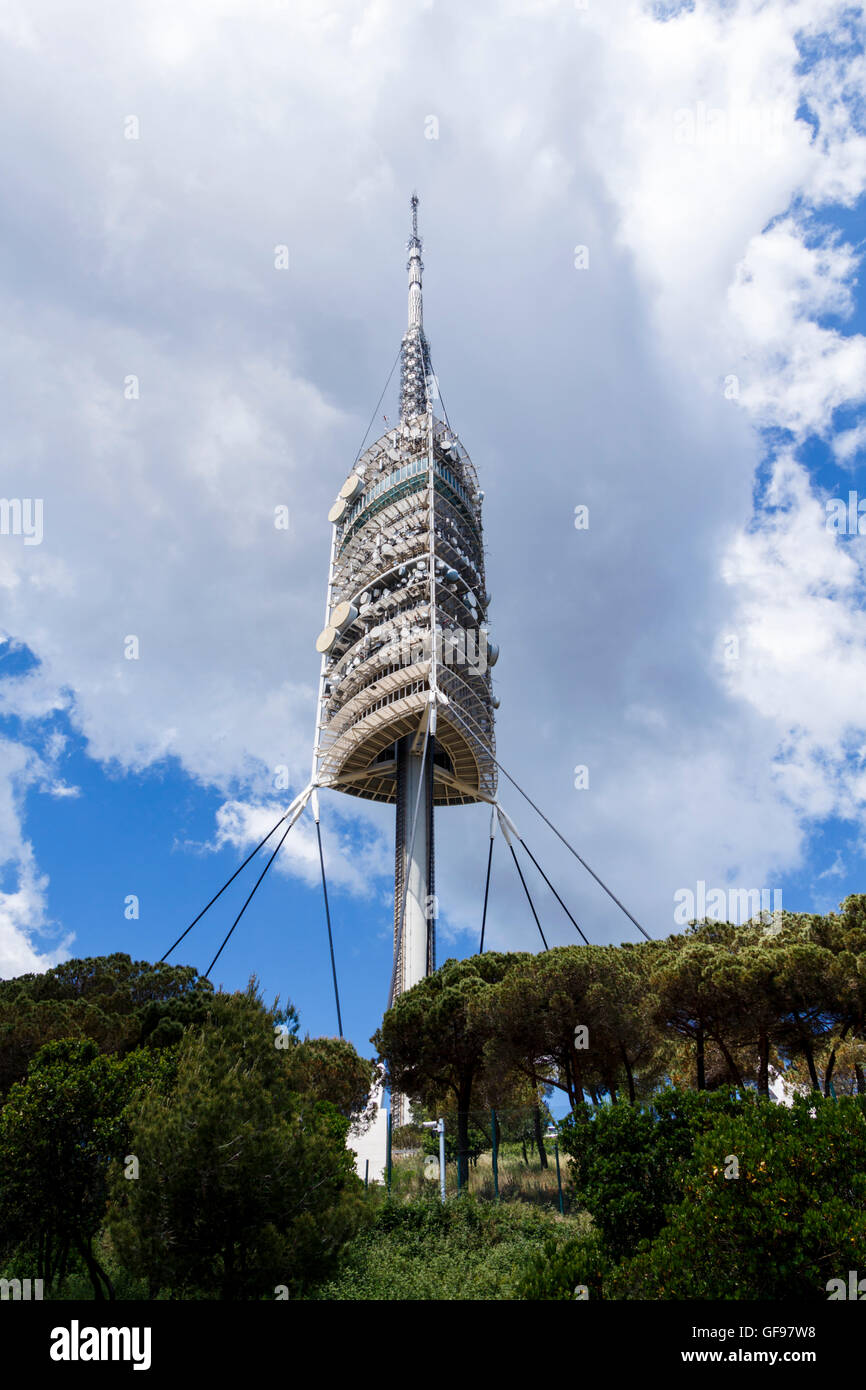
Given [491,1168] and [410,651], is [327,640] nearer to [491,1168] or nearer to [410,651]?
[410,651]

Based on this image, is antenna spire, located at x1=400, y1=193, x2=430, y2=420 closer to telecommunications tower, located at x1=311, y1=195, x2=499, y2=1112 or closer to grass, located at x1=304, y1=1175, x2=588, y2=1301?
telecommunications tower, located at x1=311, y1=195, x2=499, y2=1112

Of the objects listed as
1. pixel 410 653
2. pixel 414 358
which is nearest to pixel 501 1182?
pixel 410 653

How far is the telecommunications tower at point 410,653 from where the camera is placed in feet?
167

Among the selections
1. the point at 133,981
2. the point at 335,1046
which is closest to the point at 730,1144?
the point at 133,981

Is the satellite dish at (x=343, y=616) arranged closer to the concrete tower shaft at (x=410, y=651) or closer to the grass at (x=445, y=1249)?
the concrete tower shaft at (x=410, y=651)

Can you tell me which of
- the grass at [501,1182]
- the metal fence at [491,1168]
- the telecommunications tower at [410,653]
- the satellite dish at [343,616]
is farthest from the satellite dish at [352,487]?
the grass at [501,1182]

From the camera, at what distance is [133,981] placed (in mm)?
30125

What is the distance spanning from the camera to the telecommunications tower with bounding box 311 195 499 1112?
50781 mm

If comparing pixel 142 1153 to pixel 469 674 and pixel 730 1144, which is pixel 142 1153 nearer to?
pixel 730 1144

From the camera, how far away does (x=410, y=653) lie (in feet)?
170

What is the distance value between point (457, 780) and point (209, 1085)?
42.2m
